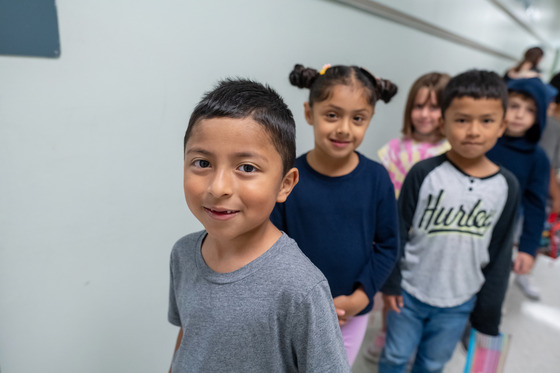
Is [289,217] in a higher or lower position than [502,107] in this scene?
lower

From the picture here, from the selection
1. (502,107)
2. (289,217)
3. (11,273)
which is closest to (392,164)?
(502,107)

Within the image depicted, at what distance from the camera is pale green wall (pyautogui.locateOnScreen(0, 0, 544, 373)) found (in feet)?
2.27

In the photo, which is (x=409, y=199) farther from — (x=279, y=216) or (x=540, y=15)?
(x=540, y=15)

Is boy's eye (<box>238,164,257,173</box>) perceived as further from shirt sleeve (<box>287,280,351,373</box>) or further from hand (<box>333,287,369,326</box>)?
hand (<box>333,287,369,326</box>)

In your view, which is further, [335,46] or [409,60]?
[409,60]

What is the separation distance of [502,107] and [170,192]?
95 centimetres

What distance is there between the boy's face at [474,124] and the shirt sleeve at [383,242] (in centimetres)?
31

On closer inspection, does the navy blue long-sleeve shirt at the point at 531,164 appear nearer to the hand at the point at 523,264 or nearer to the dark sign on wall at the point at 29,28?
the hand at the point at 523,264

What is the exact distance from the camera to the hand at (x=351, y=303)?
0.76m

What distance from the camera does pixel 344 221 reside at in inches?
29.4

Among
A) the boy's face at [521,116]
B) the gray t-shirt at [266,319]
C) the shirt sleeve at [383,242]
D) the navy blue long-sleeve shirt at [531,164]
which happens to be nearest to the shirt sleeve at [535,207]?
the navy blue long-sleeve shirt at [531,164]

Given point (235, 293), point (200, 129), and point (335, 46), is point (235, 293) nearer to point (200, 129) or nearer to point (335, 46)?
point (200, 129)

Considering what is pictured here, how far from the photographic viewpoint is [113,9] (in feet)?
2.39

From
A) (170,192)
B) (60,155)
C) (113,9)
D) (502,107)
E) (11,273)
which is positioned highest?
(113,9)
